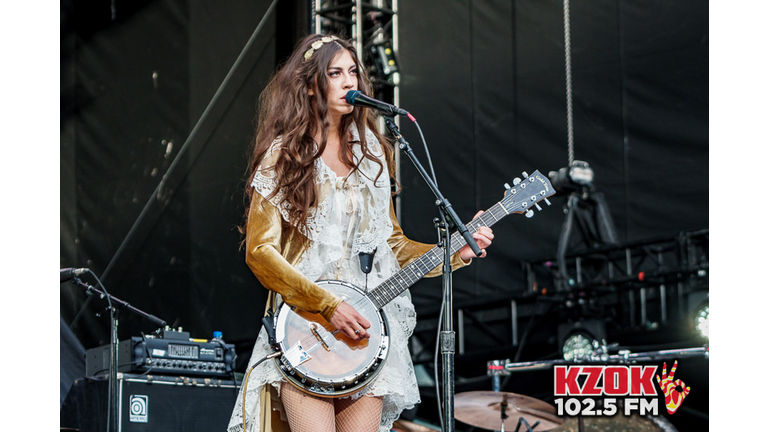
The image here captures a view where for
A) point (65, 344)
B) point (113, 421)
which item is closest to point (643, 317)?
point (113, 421)

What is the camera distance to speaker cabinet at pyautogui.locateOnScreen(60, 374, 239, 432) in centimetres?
373

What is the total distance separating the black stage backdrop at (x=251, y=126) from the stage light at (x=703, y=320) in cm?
47

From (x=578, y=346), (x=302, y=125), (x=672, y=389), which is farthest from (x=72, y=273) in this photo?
(x=672, y=389)

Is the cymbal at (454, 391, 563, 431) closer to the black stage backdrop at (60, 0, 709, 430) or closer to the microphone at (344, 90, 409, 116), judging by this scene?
the black stage backdrop at (60, 0, 709, 430)

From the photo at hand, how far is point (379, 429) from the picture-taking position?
243 centimetres

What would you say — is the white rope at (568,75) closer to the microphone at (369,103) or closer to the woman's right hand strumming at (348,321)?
the microphone at (369,103)

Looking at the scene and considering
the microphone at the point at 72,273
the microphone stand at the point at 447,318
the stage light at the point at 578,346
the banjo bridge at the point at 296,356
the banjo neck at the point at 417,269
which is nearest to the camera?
the microphone stand at the point at 447,318

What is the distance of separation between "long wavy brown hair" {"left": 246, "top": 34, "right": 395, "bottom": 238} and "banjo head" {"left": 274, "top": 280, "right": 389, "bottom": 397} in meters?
0.27

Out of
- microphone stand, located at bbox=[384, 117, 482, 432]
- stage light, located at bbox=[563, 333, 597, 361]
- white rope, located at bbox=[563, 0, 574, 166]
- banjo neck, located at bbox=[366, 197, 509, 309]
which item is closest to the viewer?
microphone stand, located at bbox=[384, 117, 482, 432]

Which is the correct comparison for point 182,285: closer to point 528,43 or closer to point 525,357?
point 525,357

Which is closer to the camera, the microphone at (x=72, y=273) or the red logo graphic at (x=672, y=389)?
the microphone at (x=72, y=273)

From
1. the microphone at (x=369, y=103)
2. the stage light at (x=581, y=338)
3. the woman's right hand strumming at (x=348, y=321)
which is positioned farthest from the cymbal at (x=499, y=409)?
the microphone at (x=369, y=103)

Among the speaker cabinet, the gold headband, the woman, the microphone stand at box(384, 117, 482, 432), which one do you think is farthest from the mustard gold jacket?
the speaker cabinet

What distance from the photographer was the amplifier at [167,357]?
391 centimetres
